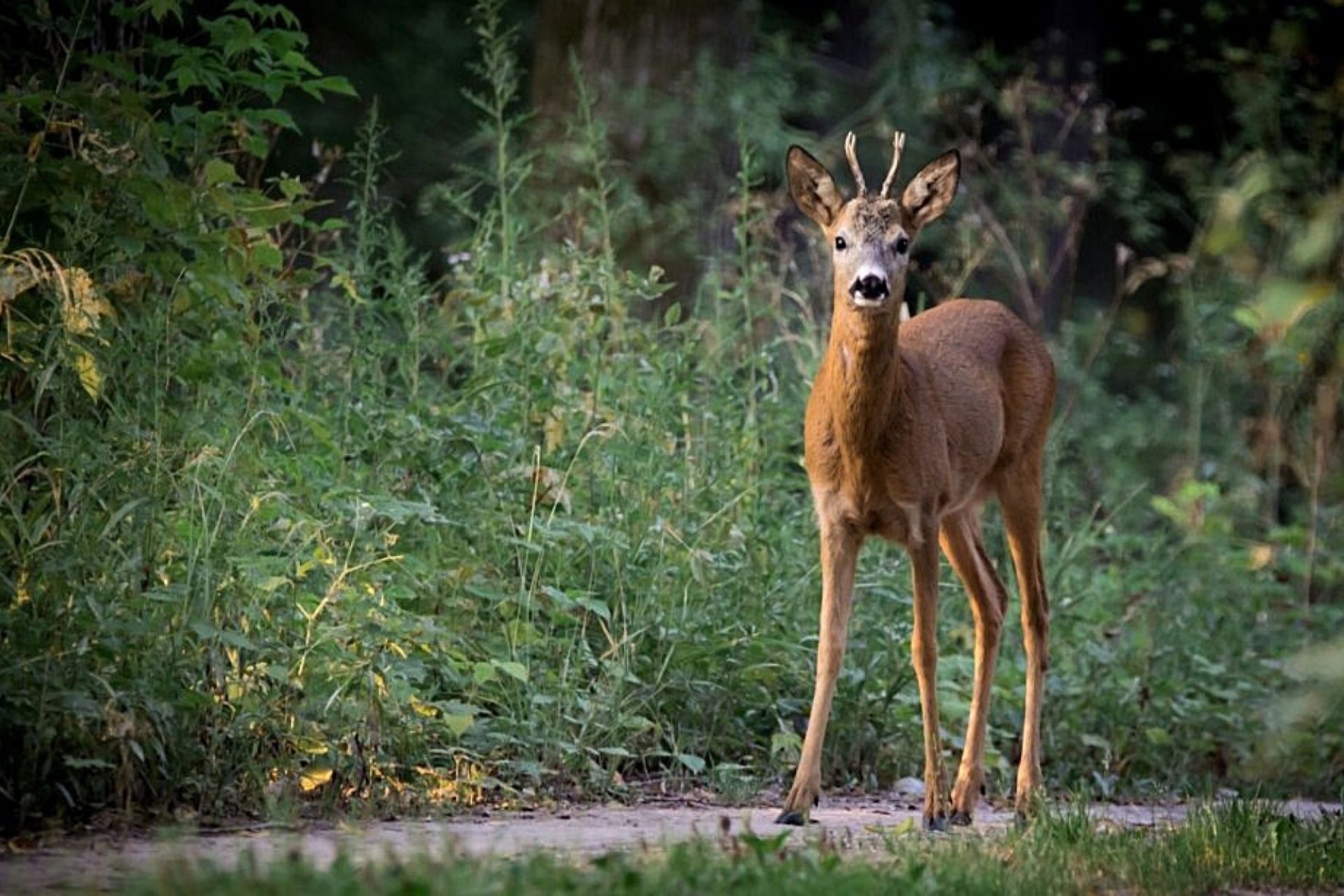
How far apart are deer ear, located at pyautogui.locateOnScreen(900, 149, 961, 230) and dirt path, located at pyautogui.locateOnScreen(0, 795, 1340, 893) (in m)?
2.05

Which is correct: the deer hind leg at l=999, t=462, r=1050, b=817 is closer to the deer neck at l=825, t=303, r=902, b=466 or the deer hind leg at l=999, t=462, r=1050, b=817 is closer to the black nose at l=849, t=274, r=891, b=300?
the deer neck at l=825, t=303, r=902, b=466

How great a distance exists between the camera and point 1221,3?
1761 centimetres

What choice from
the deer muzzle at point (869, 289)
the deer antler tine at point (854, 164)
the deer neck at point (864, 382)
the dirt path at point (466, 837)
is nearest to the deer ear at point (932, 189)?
the deer antler tine at point (854, 164)

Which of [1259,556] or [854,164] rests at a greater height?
[854,164]

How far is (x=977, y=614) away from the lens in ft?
26.7

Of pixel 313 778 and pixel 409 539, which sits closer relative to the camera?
pixel 313 778

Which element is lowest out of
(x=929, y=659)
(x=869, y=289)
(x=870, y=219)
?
(x=929, y=659)

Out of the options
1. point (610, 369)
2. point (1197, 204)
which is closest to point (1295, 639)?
point (610, 369)

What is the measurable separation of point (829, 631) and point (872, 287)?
1155 millimetres

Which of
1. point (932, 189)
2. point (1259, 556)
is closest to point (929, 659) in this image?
point (932, 189)

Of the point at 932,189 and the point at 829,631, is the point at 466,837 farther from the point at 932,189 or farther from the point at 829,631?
the point at 932,189

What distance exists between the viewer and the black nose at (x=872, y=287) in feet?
22.6

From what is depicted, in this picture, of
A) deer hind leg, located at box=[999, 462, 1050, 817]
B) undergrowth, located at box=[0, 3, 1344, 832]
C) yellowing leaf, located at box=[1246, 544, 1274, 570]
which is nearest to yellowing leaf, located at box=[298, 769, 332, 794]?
undergrowth, located at box=[0, 3, 1344, 832]

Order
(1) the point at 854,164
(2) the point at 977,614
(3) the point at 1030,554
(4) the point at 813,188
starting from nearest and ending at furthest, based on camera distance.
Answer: (1) the point at 854,164 → (4) the point at 813,188 → (2) the point at 977,614 → (3) the point at 1030,554
